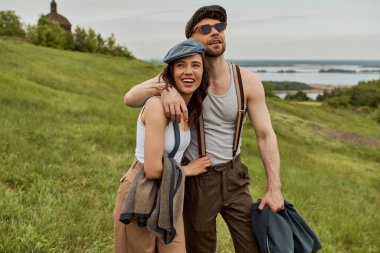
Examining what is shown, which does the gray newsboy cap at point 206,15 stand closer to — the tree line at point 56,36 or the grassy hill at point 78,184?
the grassy hill at point 78,184

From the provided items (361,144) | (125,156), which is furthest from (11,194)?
(361,144)

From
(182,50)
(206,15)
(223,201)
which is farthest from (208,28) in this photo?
(223,201)

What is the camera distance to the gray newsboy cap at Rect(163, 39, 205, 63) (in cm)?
271

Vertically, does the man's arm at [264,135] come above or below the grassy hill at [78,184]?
above

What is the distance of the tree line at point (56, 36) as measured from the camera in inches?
2291

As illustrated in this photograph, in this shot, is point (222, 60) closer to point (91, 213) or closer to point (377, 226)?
point (91, 213)

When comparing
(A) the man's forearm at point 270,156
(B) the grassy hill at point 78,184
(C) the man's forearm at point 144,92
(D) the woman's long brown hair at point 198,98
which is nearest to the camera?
(C) the man's forearm at point 144,92

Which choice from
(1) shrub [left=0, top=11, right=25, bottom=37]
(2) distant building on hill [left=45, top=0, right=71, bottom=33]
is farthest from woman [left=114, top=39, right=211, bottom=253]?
(2) distant building on hill [left=45, top=0, right=71, bottom=33]

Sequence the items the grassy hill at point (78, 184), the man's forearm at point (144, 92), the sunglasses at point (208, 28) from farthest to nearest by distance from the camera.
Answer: the grassy hill at point (78, 184) → the sunglasses at point (208, 28) → the man's forearm at point (144, 92)

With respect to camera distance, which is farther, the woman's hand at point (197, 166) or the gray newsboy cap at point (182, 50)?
the woman's hand at point (197, 166)

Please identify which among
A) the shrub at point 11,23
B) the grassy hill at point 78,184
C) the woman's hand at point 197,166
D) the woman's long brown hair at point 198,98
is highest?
the shrub at point 11,23

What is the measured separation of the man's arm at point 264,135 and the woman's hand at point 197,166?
0.53 metres

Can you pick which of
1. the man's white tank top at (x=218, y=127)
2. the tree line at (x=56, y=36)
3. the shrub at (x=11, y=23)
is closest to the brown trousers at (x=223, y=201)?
the man's white tank top at (x=218, y=127)

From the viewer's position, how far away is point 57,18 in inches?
3484
